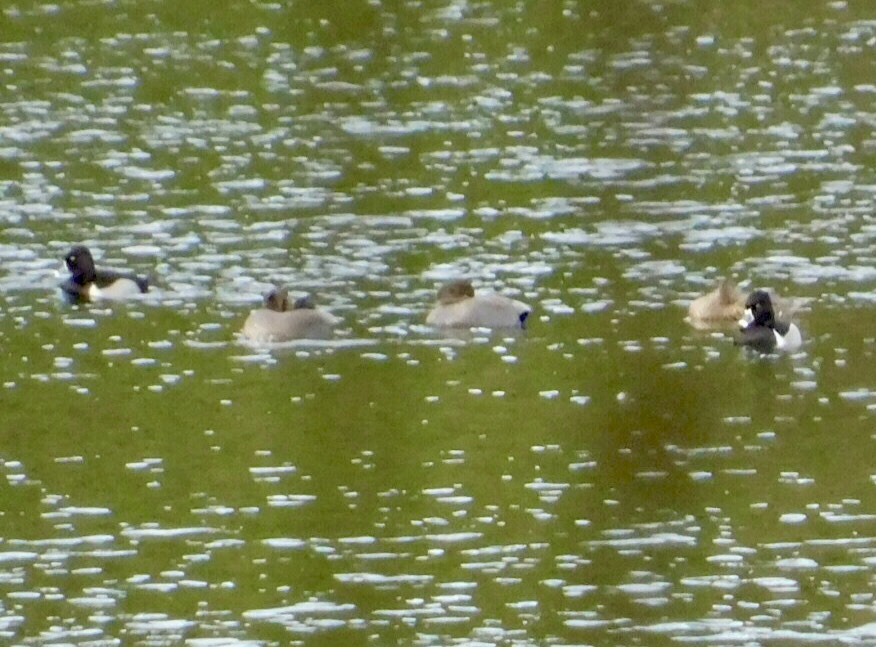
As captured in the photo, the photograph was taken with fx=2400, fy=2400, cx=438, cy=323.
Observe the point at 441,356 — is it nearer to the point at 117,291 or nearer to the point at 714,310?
the point at 714,310

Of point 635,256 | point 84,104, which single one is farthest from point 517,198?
point 84,104

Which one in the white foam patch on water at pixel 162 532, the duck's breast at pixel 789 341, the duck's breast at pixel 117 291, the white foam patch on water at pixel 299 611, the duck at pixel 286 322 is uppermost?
the duck's breast at pixel 117 291

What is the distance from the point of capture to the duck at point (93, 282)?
25016 mm

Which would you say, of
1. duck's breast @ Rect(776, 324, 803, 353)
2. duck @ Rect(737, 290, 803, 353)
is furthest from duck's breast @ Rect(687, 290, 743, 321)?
duck's breast @ Rect(776, 324, 803, 353)

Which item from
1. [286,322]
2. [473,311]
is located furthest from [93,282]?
[473,311]

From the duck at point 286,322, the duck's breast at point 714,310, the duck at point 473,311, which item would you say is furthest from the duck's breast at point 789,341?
the duck at point 286,322

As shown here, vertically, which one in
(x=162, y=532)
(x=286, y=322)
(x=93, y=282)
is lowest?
(x=162, y=532)

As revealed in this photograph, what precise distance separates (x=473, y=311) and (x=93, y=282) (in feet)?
15.2

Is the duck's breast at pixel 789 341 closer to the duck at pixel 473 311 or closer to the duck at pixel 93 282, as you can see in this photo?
the duck at pixel 473 311

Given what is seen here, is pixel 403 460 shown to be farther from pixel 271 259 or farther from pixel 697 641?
pixel 271 259

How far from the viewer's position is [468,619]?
14586 millimetres

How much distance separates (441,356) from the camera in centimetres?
2211

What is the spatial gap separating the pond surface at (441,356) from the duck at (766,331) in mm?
243

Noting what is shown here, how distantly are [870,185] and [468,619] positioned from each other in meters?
16.2
